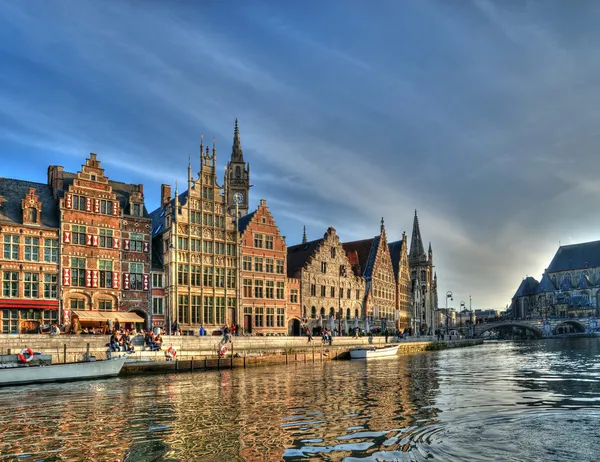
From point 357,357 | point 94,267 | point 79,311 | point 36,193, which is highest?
point 36,193

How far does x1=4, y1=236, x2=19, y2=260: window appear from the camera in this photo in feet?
147

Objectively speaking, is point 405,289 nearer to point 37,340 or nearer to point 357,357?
point 357,357

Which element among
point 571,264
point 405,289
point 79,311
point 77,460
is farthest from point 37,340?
point 571,264

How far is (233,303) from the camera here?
5991 centimetres

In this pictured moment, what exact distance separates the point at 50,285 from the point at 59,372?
15525 millimetres

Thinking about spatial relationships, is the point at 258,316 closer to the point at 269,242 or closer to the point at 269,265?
the point at 269,265

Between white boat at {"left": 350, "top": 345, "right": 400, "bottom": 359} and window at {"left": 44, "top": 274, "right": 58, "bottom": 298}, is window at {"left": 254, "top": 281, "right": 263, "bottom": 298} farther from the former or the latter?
window at {"left": 44, "top": 274, "right": 58, "bottom": 298}

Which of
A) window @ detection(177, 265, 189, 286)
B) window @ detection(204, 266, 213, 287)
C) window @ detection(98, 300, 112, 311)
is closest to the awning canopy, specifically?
window @ detection(98, 300, 112, 311)

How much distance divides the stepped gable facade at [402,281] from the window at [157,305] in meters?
48.0

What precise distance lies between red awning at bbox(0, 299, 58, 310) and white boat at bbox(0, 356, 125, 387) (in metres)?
12.8

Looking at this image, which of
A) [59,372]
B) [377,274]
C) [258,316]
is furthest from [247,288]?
[59,372]

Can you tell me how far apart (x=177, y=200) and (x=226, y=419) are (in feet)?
126

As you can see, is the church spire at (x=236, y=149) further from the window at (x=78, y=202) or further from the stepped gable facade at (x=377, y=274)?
the window at (x=78, y=202)

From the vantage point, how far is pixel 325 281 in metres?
73.8
